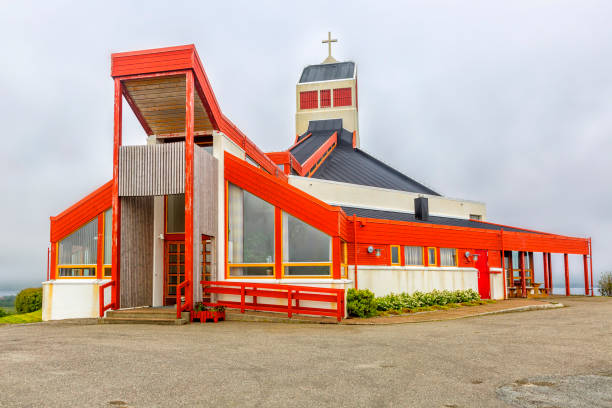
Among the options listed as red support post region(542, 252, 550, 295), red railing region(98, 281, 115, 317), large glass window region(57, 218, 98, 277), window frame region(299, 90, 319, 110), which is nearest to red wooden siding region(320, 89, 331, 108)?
window frame region(299, 90, 319, 110)

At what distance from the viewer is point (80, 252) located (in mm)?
17328

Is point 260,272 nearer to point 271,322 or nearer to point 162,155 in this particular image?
point 271,322

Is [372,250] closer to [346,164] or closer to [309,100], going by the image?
[346,164]

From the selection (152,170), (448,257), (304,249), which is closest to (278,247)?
(304,249)

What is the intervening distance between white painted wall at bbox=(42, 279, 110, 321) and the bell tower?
26260mm

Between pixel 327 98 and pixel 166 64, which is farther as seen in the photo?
pixel 327 98

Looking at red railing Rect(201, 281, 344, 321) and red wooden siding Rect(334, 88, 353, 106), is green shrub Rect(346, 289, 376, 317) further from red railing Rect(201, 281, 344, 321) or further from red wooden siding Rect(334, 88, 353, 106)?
red wooden siding Rect(334, 88, 353, 106)

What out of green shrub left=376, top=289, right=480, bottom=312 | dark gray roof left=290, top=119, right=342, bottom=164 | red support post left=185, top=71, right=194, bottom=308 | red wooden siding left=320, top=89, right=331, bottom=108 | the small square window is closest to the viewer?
red support post left=185, top=71, right=194, bottom=308

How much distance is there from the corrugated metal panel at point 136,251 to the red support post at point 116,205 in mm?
198

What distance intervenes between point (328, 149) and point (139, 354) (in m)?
26.7

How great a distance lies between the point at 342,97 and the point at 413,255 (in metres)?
22.9

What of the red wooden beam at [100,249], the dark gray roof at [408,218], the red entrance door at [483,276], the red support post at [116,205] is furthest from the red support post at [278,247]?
the red entrance door at [483,276]

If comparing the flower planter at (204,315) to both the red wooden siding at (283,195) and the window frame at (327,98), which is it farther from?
the window frame at (327,98)

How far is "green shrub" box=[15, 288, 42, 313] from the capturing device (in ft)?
74.7
